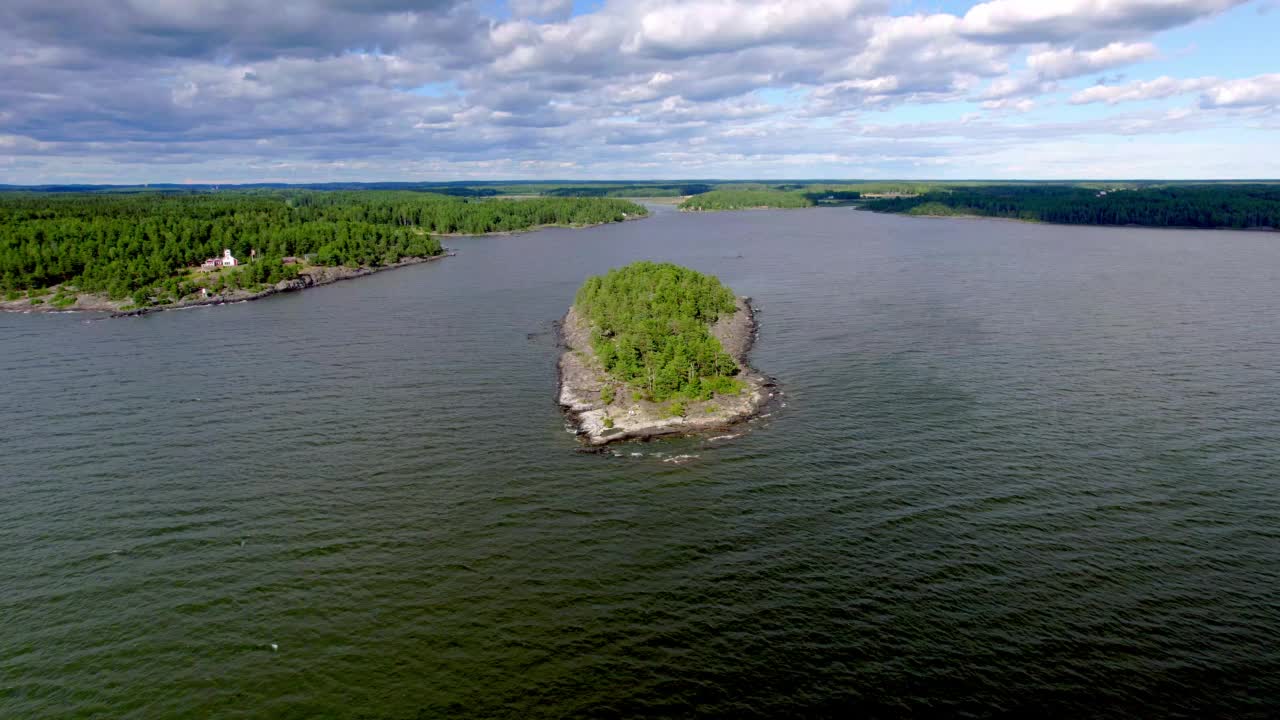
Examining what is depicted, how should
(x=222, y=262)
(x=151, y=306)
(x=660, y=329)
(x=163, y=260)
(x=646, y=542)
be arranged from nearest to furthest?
(x=646, y=542) < (x=660, y=329) < (x=151, y=306) < (x=163, y=260) < (x=222, y=262)

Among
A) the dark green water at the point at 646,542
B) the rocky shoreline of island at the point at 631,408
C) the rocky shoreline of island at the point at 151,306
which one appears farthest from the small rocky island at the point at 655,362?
the rocky shoreline of island at the point at 151,306

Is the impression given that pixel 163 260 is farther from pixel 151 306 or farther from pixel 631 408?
pixel 631 408

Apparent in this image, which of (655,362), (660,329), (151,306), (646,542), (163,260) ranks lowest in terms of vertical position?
(646,542)

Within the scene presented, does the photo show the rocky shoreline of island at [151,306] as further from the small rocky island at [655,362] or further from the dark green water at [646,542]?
the small rocky island at [655,362]

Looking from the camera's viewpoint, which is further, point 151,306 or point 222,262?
point 222,262

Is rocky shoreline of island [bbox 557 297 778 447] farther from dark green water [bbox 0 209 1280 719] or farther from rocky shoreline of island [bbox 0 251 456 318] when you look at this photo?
rocky shoreline of island [bbox 0 251 456 318]

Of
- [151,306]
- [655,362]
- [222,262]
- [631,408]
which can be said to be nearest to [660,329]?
[655,362]

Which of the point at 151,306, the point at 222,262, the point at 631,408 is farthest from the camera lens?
the point at 222,262
